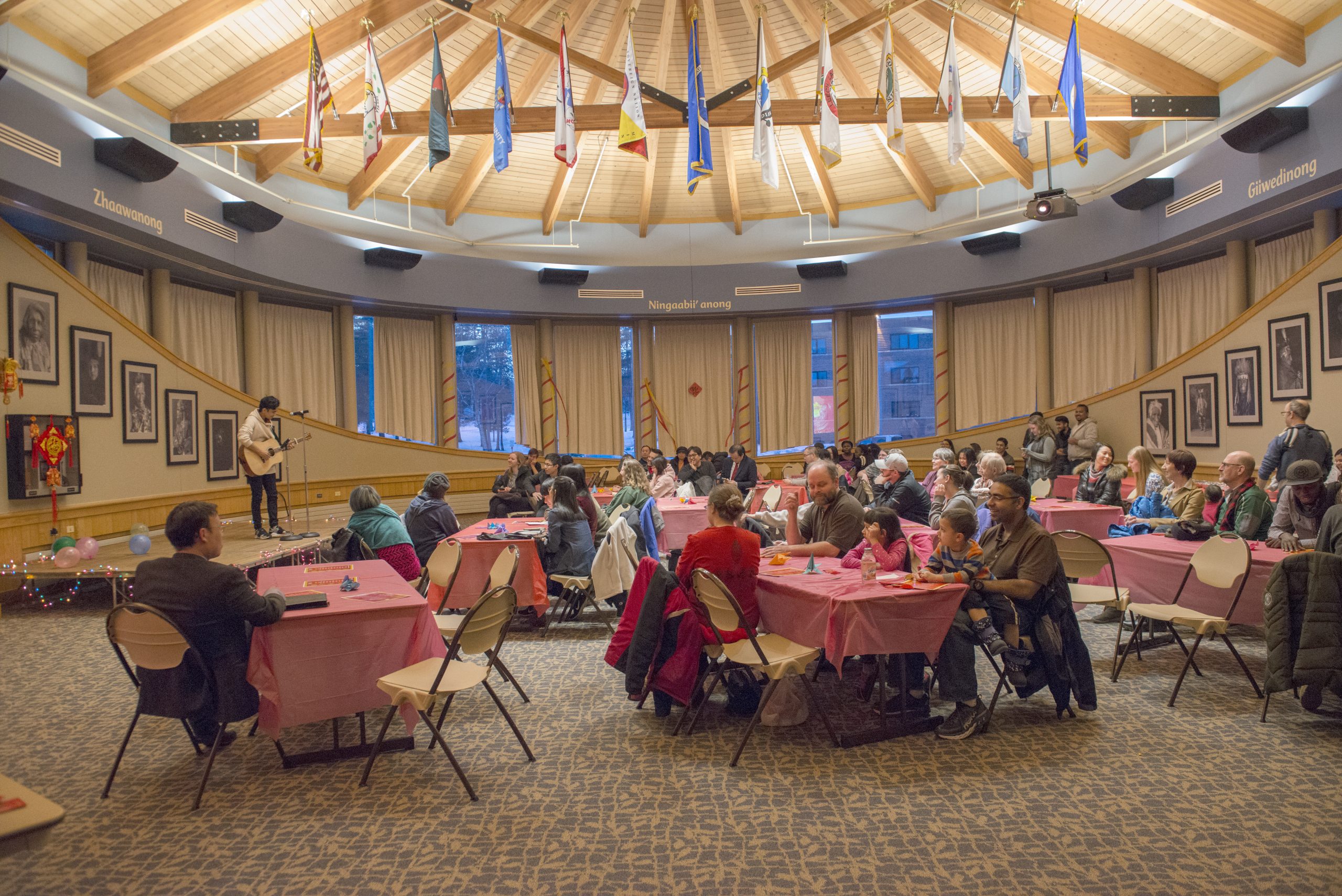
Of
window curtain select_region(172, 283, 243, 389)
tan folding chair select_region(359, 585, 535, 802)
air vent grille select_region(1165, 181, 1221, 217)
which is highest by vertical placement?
air vent grille select_region(1165, 181, 1221, 217)

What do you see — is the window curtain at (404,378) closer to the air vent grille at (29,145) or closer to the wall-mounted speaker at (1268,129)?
the air vent grille at (29,145)

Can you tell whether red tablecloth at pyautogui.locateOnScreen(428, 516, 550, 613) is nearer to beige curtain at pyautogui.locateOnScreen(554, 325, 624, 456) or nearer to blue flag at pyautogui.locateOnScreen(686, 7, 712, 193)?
blue flag at pyautogui.locateOnScreen(686, 7, 712, 193)

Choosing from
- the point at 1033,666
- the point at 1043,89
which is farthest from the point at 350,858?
the point at 1043,89

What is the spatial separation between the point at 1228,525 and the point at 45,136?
10278 mm

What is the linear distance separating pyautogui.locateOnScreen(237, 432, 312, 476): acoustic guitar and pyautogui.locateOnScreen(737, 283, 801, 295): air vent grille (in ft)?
27.5

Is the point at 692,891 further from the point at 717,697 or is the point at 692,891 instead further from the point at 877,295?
the point at 877,295

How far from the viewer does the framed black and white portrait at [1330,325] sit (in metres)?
7.71

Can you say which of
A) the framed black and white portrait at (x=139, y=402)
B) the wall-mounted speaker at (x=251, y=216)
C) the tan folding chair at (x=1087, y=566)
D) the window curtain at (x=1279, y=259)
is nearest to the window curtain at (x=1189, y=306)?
the window curtain at (x=1279, y=259)

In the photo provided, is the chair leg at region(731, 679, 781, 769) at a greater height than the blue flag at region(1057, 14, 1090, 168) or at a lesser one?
lesser

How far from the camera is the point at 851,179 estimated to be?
13.5 metres

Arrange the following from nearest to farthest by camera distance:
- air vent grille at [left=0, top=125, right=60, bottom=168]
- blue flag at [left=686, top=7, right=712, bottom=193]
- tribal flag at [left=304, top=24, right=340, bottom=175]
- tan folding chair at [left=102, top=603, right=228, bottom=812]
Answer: tan folding chair at [left=102, top=603, right=228, bottom=812] < air vent grille at [left=0, top=125, right=60, bottom=168] < tribal flag at [left=304, top=24, right=340, bottom=175] < blue flag at [left=686, top=7, right=712, bottom=193]

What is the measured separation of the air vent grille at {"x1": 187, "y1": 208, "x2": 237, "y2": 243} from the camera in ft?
30.9

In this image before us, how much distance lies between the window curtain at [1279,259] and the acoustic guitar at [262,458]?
37.4 feet

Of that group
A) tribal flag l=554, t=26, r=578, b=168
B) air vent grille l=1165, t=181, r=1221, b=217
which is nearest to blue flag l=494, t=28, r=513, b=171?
tribal flag l=554, t=26, r=578, b=168
